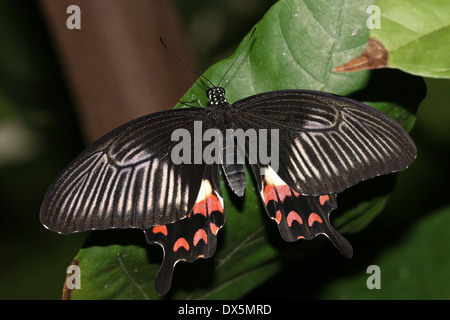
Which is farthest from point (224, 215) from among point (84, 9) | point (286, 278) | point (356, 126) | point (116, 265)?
point (84, 9)

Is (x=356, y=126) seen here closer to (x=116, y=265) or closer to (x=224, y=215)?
(x=224, y=215)

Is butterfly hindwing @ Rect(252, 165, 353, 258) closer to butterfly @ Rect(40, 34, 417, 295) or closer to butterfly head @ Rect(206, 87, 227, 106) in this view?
butterfly @ Rect(40, 34, 417, 295)

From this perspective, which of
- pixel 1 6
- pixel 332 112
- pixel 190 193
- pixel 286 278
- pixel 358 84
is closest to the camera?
pixel 358 84

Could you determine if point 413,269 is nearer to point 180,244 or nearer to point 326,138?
point 326,138

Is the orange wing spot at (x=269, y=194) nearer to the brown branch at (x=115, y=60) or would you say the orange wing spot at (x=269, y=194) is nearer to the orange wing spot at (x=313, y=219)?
the orange wing spot at (x=313, y=219)

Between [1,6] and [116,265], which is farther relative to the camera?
[1,6]

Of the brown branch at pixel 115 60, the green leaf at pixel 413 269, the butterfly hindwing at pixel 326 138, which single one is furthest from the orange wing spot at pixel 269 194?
the green leaf at pixel 413 269
